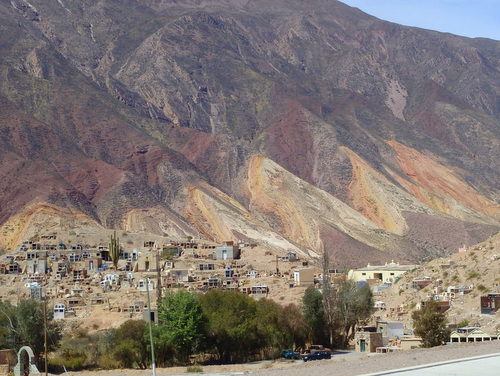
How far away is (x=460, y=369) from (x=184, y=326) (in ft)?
77.4

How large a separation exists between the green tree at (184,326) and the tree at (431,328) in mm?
11871

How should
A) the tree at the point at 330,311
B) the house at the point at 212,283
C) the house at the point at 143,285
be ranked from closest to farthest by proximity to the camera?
the tree at the point at 330,311
the house at the point at 143,285
the house at the point at 212,283

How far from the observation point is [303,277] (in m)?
88.2

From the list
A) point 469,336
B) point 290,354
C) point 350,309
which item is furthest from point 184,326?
point 469,336

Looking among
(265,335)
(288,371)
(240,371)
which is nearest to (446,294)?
(265,335)

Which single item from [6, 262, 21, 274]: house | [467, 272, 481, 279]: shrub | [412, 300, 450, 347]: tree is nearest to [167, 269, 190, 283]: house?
[6, 262, 21, 274]: house

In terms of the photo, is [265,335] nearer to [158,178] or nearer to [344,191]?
[158,178]

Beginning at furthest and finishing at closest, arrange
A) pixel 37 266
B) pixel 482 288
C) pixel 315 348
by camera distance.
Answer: pixel 37 266 < pixel 482 288 < pixel 315 348

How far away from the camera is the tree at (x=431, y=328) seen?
54.8 m

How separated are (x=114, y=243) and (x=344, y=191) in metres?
77.2

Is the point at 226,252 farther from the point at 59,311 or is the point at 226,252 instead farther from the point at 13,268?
the point at 59,311

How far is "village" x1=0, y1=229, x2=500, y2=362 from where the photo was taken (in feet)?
208

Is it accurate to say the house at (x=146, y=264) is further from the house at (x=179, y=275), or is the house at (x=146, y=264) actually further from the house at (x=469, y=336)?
the house at (x=469, y=336)

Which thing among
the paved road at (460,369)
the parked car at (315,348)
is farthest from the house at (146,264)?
the paved road at (460,369)
